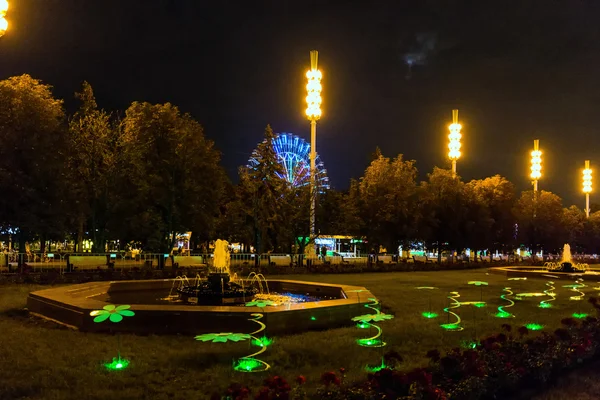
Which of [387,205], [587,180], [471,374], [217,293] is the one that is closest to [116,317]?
[217,293]

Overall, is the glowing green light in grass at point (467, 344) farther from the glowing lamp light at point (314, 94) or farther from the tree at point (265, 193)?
the glowing lamp light at point (314, 94)

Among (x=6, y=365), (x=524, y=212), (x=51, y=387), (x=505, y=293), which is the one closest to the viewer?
(x=51, y=387)

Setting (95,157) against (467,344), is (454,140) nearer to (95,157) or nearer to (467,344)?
(95,157)

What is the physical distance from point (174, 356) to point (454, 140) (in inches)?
1769

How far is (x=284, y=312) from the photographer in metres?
10.2

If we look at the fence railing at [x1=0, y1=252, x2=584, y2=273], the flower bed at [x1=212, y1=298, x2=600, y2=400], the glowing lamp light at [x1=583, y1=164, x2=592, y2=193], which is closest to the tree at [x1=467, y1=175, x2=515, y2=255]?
the fence railing at [x1=0, y1=252, x2=584, y2=273]

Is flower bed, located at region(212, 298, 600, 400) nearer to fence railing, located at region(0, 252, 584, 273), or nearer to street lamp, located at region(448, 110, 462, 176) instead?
fence railing, located at region(0, 252, 584, 273)

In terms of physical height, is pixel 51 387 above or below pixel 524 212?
below

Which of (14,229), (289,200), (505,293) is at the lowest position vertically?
(505,293)

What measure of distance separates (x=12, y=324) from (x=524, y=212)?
57.1 meters

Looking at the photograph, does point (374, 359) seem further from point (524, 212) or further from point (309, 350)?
point (524, 212)

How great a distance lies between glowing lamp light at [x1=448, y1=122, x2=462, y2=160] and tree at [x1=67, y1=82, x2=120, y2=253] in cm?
3051

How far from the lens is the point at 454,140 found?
1925 inches

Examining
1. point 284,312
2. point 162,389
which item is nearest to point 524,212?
point 284,312
